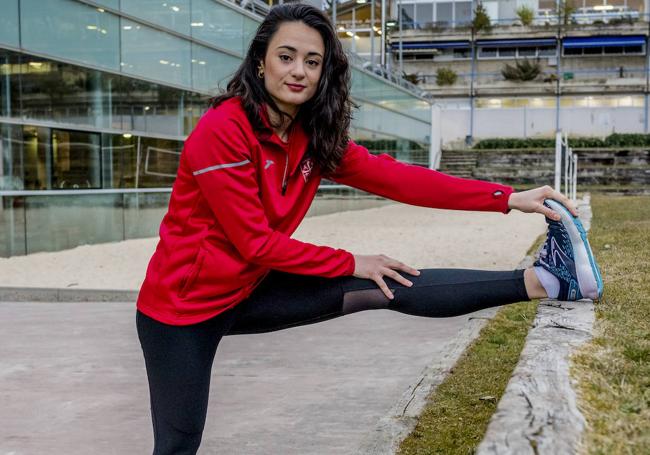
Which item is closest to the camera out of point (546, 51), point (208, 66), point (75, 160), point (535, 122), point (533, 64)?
point (75, 160)

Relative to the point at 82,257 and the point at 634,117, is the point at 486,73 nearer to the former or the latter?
the point at 634,117

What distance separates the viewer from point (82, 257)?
10484 mm

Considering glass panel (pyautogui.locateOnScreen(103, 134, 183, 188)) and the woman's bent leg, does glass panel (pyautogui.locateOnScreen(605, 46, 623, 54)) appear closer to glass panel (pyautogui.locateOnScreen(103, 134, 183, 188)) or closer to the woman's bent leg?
glass panel (pyautogui.locateOnScreen(103, 134, 183, 188))

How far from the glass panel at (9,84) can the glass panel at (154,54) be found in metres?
2.24

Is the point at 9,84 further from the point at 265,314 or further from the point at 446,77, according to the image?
the point at 446,77

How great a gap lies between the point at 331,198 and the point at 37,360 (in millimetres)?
15963

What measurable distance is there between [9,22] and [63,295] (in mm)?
4430

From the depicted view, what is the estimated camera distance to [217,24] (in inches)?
591

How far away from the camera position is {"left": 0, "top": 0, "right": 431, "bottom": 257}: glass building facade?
1058 cm

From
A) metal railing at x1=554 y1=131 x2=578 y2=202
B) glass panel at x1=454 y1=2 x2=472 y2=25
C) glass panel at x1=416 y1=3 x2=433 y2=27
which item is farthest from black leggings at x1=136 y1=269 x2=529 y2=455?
glass panel at x1=454 y1=2 x2=472 y2=25

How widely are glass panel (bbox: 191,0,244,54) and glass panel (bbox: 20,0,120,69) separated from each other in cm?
233

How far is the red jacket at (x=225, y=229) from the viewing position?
2.27 metres

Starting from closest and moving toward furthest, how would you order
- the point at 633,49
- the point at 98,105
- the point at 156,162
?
the point at 98,105, the point at 156,162, the point at 633,49

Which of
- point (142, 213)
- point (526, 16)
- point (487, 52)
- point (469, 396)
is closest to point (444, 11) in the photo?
point (487, 52)
